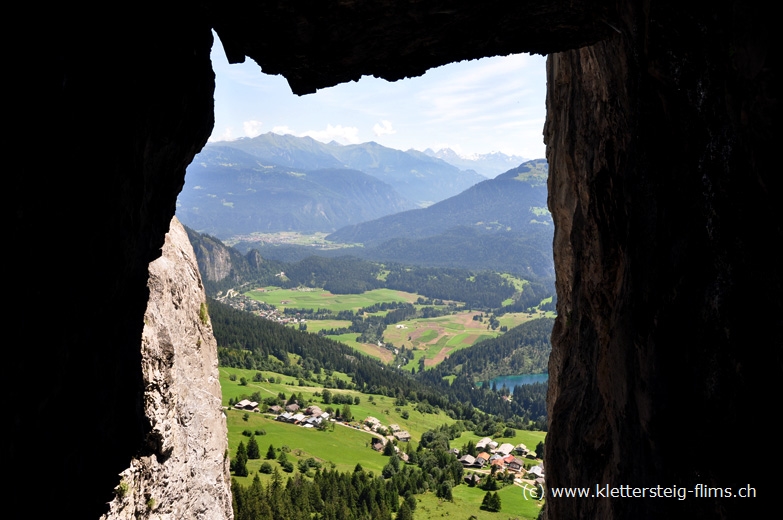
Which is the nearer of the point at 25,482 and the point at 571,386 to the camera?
the point at 25,482

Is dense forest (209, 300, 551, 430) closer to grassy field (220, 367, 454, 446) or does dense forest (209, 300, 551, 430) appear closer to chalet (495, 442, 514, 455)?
grassy field (220, 367, 454, 446)

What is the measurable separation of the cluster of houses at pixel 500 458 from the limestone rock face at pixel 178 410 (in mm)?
96331

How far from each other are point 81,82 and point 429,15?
21.5ft

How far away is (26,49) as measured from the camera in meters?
7.14

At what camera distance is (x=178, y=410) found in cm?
1650

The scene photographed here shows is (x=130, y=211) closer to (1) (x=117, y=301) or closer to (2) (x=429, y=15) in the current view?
(1) (x=117, y=301)

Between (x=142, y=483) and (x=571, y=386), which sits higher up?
(x=571, y=386)

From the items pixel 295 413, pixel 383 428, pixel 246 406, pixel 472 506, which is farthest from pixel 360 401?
pixel 472 506

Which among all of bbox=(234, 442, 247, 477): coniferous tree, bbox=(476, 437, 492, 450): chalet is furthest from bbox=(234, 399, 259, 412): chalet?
bbox=(476, 437, 492, 450): chalet

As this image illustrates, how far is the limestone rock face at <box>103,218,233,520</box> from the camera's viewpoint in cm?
1431

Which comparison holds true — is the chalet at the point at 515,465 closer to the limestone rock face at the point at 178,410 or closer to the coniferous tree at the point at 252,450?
the coniferous tree at the point at 252,450

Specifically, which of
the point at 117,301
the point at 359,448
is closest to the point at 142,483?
the point at 117,301

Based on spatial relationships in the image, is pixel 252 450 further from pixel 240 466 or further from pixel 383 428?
pixel 383 428

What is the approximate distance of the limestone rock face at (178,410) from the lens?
1431cm
